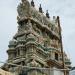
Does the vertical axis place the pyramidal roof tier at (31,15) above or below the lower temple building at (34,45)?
above

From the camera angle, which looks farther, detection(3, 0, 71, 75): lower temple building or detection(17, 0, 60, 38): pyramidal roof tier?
detection(17, 0, 60, 38): pyramidal roof tier

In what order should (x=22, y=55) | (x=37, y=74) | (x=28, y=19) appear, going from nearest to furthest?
(x=37, y=74) → (x=22, y=55) → (x=28, y=19)

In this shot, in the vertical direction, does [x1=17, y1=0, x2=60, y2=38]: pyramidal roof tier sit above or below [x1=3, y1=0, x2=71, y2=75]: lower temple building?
above

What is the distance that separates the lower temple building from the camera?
47531mm

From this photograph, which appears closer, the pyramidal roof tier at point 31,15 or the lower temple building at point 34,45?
the lower temple building at point 34,45

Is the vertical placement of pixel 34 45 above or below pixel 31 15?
below

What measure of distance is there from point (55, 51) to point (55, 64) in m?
3.00

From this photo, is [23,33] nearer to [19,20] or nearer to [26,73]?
[19,20]

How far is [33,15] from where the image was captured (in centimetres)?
5300

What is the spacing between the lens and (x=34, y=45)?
48500 millimetres

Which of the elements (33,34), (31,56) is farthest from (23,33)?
(31,56)

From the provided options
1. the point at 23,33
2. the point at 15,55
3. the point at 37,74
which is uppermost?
the point at 23,33

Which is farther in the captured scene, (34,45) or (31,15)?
Result: (31,15)

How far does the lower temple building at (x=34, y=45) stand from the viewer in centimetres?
4753
